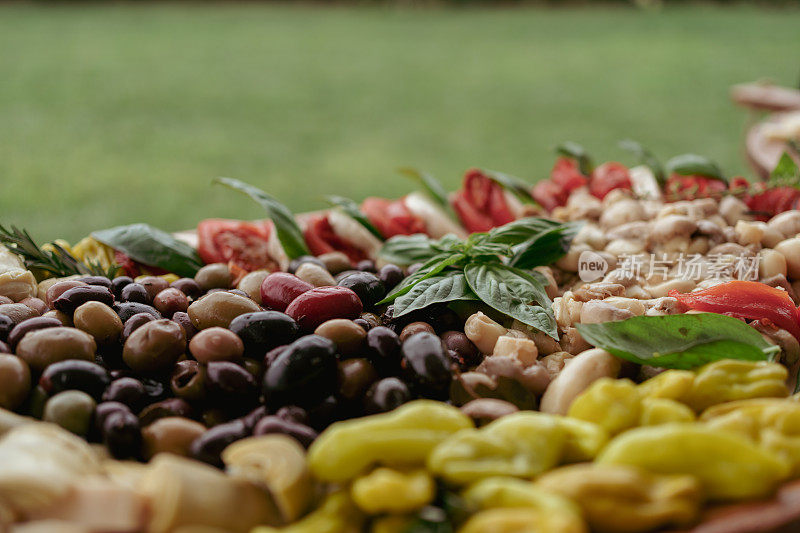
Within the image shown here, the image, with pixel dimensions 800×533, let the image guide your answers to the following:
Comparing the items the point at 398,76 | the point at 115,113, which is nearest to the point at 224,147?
the point at 115,113

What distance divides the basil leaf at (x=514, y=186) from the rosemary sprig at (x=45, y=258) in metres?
0.98

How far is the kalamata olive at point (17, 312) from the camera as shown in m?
1.17

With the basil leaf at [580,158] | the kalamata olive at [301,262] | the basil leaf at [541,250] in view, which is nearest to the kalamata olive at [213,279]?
the kalamata olive at [301,262]

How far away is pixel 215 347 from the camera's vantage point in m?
1.04

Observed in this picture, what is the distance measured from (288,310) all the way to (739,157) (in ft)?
15.4

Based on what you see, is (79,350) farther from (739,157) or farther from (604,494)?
(739,157)

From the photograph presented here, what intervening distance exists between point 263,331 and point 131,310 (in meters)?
0.26

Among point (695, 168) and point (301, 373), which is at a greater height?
point (695, 168)

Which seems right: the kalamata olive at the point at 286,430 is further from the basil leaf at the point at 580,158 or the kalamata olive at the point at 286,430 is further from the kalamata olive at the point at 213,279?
the basil leaf at the point at 580,158

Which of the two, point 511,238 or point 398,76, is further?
point 398,76

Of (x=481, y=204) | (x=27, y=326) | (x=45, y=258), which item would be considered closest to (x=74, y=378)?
(x=27, y=326)

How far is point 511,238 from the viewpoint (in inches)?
59.1

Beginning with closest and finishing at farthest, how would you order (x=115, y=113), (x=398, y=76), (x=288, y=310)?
(x=288, y=310) → (x=115, y=113) → (x=398, y=76)

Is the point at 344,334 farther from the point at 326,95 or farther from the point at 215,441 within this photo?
the point at 326,95
